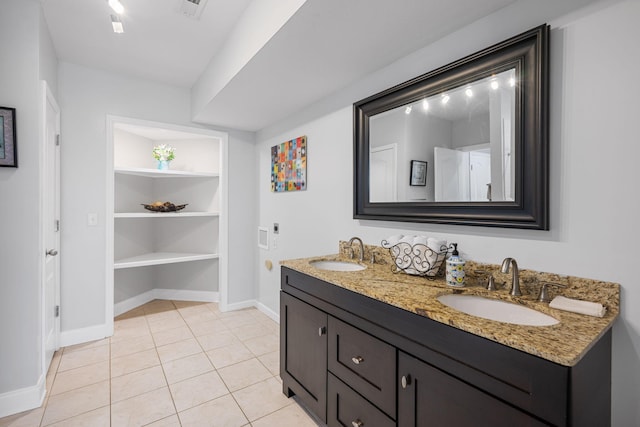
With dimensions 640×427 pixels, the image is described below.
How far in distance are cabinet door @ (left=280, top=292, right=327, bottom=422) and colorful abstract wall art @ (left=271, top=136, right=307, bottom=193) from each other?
1.21m

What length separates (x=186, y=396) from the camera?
6.52ft

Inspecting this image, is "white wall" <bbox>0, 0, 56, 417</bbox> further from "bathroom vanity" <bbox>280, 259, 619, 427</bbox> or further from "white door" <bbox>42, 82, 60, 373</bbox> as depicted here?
"bathroom vanity" <bbox>280, 259, 619, 427</bbox>

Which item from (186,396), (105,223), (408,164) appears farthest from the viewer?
(105,223)

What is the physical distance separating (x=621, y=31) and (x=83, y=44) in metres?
3.37

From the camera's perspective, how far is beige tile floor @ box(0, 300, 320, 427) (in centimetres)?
178

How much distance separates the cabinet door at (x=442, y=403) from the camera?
2.94 ft

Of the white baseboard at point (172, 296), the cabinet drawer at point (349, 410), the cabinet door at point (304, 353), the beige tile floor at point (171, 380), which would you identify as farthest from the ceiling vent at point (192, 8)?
the white baseboard at point (172, 296)

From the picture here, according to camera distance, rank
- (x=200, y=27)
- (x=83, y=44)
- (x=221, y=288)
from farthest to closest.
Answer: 1. (x=221, y=288)
2. (x=83, y=44)
3. (x=200, y=27)

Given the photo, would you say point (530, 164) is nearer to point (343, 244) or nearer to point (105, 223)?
point (343, 244)

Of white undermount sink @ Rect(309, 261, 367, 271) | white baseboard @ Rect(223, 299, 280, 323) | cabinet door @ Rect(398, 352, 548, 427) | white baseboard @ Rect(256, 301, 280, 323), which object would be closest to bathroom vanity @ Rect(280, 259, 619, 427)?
cabinet door @ Rect(398, 352, 548, 427)

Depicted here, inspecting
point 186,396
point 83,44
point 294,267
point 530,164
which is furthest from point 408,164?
point 83,44

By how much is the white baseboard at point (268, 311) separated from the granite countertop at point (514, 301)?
5.78ft

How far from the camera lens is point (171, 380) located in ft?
7.13

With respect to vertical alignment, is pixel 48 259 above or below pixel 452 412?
above
